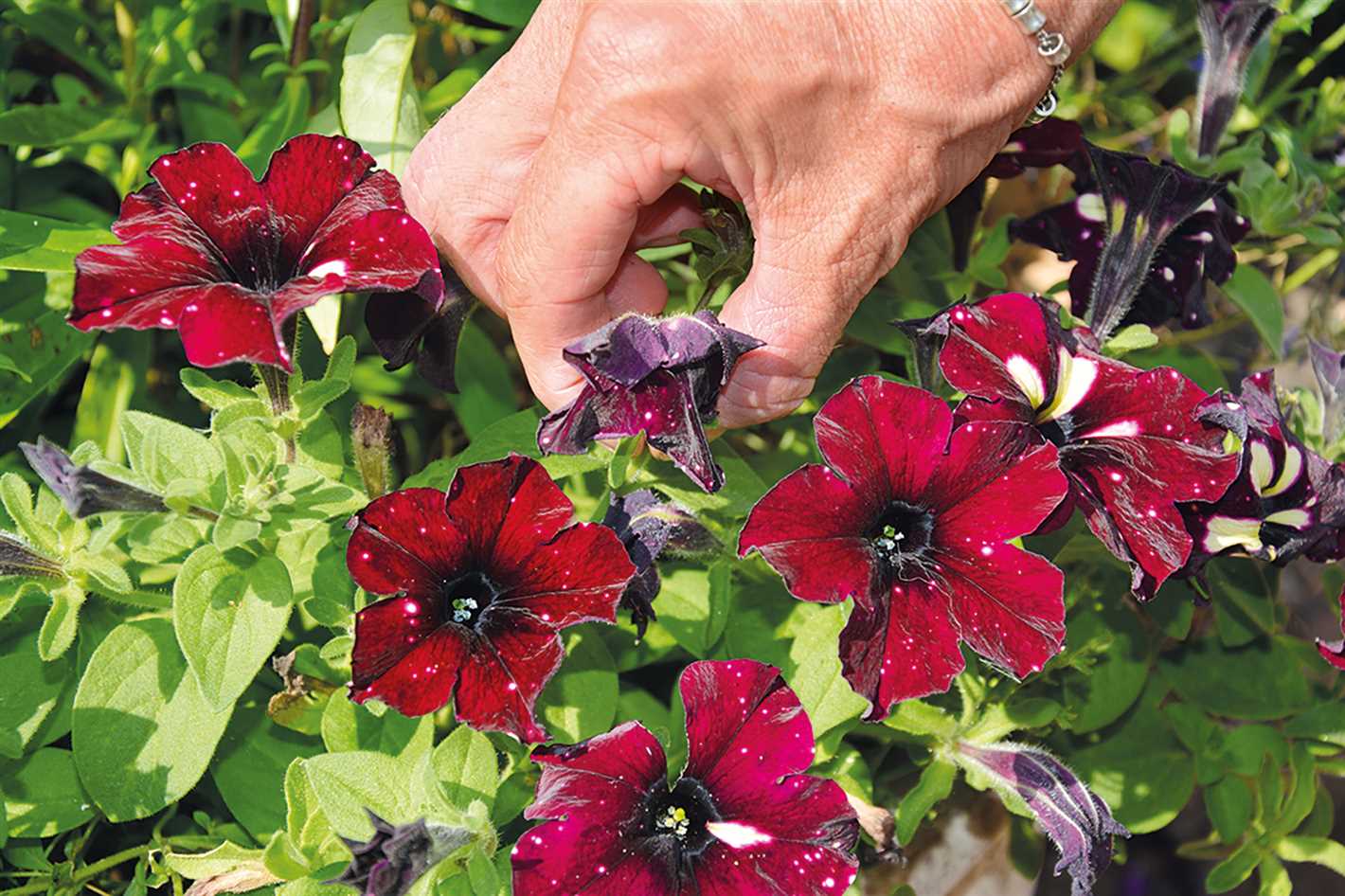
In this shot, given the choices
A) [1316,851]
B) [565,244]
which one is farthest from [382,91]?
[1316,851]

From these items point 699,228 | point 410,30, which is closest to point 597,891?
point 699,228

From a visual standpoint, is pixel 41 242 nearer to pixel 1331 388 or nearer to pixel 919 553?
pixel 919 553

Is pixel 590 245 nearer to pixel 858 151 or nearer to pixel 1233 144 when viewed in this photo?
pixel 858 151

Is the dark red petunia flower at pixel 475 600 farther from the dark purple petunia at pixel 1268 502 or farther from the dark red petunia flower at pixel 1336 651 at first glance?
the dark red petunia flower at pixel 1336 651

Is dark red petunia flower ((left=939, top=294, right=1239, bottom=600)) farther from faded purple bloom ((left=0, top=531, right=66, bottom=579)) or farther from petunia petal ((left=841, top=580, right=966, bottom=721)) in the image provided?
faded purple bloom ((left=0, top=531, right=66, bottom=579))

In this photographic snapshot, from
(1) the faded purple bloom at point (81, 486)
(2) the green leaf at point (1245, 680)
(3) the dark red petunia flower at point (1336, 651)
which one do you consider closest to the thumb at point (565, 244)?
(1) the faded purple bloom at point (81, 486)

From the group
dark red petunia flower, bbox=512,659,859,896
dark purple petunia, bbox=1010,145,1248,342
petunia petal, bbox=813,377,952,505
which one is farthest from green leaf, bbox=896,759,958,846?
dark purple petunia, bbox=1010,145,1248,342
